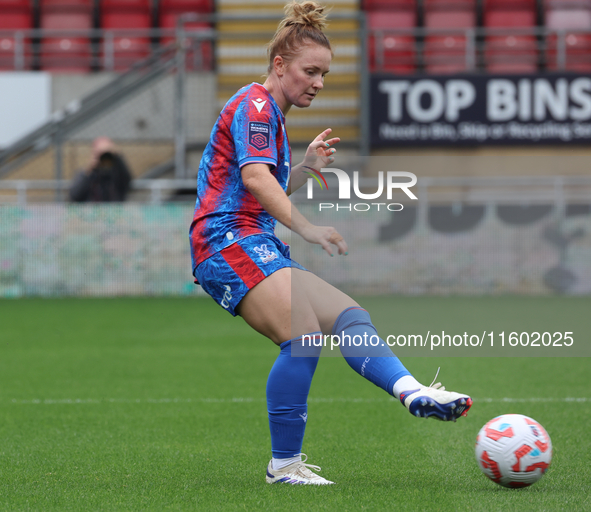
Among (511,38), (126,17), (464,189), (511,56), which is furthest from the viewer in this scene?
(126,17)

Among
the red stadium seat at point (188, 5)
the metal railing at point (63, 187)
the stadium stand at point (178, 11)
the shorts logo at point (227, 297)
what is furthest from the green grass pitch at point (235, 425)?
the red stadium seat at point (188, 5)

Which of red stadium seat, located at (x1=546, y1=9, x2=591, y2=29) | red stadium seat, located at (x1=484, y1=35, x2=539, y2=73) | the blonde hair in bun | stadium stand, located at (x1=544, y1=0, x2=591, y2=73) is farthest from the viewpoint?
red stadium seat, located at (x1=546, y1=9, x2=591, y2=29)

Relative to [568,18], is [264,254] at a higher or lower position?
lower

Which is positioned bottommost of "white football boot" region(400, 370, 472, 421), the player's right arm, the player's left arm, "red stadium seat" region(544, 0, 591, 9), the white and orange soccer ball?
the white and orange soccer ball

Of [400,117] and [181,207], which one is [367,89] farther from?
[181,207]

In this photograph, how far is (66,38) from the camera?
14484 millimetres

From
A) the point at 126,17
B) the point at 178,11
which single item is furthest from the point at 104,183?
the point at 178,11

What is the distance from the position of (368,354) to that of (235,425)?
1.61 m

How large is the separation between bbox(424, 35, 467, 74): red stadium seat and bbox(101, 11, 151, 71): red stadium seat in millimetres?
4225

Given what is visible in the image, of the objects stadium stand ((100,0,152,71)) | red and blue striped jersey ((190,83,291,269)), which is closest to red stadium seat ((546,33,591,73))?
stadium stand ((100,0,152,71))

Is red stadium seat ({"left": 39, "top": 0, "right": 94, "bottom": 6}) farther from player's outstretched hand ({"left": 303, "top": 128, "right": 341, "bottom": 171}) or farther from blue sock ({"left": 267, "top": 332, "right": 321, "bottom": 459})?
blue sock ({"left": 267, "top": 332, "right": 321, "bottom": 459})

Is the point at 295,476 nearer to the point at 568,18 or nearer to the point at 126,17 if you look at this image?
the point at 568,18

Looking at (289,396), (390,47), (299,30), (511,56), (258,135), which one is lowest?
(289,396)

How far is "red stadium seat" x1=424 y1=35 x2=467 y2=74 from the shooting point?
13219 millimetres
